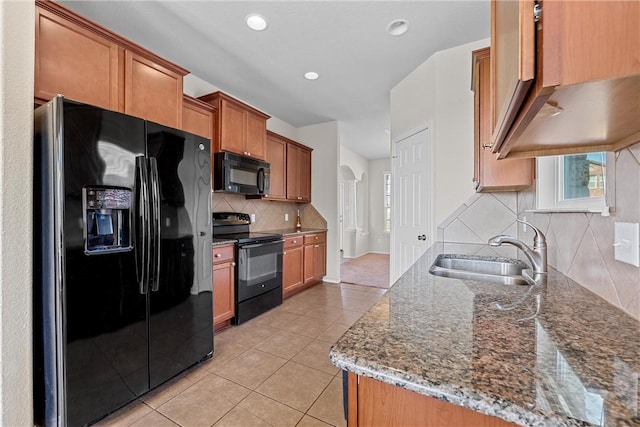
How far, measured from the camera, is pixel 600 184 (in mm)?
1075

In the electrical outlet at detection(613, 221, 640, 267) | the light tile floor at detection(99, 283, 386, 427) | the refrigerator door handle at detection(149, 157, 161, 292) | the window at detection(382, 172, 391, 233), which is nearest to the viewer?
the electrical outlet at detection(613, 221, 640, 267)

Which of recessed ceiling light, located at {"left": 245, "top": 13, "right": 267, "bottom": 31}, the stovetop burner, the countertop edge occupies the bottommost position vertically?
the countertop edge

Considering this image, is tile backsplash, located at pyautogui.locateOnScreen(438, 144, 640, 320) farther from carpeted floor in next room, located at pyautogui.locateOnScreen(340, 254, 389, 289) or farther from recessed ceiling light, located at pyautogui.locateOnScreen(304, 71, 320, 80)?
carpeted floor in next room, located at pyautogui.locateOnScreen(340, 254, 389, 289)

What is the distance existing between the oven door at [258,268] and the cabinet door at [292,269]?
0.64 ft

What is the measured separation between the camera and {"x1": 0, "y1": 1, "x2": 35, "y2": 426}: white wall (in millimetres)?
1252

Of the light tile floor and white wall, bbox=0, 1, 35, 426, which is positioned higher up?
white wall, bbox=0, 1, 35, 426

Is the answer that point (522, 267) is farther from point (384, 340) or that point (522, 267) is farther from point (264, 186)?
point (264, 186)

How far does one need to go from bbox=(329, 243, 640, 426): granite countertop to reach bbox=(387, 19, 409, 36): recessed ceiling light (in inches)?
87.7

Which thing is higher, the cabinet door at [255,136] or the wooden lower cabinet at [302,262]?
the cabinet door at [255,136]

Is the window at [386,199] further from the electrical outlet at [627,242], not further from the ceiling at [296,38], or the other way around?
the electrical outlet at [627,242]

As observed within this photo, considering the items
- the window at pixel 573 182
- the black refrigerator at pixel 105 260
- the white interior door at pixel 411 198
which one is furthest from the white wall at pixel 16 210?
the white interior door at pixel 411 198

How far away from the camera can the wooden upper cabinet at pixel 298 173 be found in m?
4.14

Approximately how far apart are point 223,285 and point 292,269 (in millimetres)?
1210

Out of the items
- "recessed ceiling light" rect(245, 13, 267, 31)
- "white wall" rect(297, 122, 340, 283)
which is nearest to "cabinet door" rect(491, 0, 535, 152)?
"recessed ceiling light" rect(245, 13, 267, 31)
